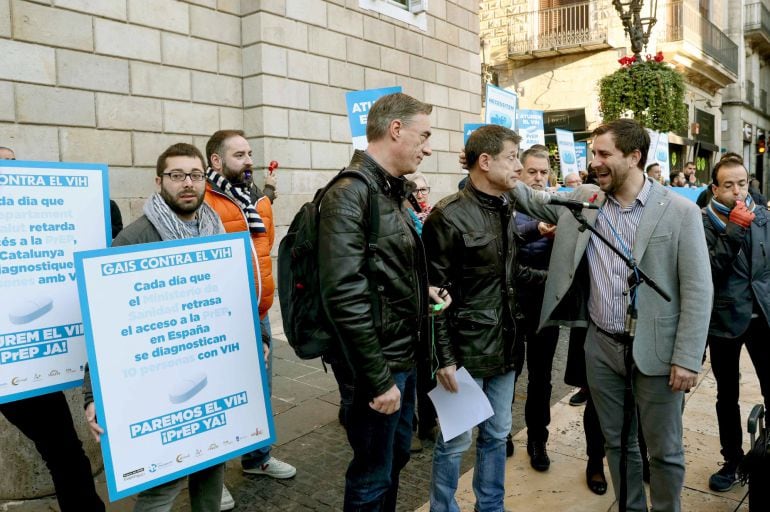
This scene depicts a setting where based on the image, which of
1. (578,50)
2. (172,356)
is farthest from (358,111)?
(578,50)

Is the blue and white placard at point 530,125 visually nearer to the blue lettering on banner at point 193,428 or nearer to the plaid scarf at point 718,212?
→ the plaid scarf at point 718,212

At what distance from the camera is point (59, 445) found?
286 cm

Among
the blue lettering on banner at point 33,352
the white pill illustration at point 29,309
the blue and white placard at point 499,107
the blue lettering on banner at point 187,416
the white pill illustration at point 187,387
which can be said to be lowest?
the blue lettering on banner at point 187,416

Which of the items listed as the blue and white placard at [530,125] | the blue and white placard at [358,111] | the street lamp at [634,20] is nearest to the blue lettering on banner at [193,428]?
the blue and white placard at [358,111]

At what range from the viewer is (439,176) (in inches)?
418

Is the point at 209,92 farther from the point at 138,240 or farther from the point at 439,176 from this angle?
the point at 138,240

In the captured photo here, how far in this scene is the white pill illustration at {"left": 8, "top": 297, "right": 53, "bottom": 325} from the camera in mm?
2594

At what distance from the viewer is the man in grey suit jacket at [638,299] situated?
2822 millimetres

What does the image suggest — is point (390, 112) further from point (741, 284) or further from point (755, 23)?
point (755, 23)

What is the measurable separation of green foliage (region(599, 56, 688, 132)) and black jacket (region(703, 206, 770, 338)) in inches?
358

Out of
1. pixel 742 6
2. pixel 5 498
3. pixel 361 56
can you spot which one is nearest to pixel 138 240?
pixel 5 498

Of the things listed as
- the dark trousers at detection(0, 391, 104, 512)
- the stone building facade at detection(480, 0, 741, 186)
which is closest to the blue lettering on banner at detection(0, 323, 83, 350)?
the dark trousers at detection(0, 391, 104, 512)

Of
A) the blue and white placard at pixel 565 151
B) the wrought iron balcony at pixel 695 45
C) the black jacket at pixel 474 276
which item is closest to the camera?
the black jacket at pixel 474 276

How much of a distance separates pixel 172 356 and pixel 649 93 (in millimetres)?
11726
